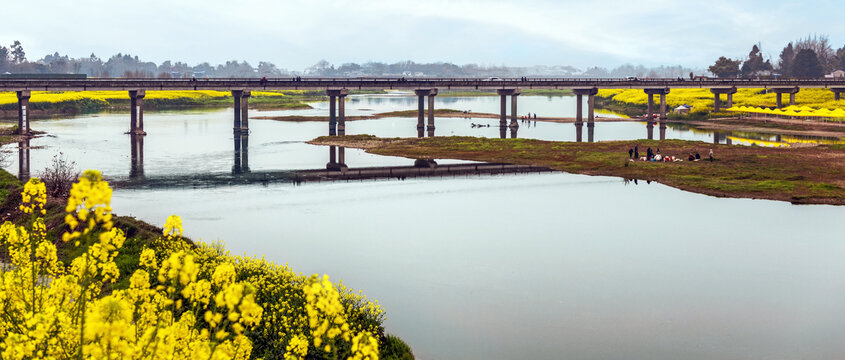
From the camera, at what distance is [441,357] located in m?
28.8

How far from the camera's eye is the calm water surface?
30.6 metres

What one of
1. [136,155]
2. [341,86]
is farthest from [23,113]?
[341,86]

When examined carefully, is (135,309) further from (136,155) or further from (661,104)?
(661,104)

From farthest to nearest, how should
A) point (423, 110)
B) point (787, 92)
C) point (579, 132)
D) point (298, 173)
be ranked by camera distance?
1. point (787, 92)
2. point (423, 110)
3. point (579, 132)
4. point (298, 173)

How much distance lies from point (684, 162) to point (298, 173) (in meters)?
33.7

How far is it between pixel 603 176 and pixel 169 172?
1441 inches

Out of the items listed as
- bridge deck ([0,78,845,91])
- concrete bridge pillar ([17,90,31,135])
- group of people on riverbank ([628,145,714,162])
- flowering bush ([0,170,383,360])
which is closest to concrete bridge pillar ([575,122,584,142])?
bridge deck ([0,78,845,91])

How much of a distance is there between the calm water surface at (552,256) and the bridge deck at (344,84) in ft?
112

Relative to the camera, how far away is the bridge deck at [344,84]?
106 metres

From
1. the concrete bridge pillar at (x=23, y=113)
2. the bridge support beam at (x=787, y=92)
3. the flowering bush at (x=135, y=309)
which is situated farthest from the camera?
the bridge support beam at (x=787, y=92)

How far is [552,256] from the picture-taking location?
41.9 metres

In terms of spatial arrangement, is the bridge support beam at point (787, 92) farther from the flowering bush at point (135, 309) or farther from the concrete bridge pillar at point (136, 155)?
the flowering bush at point (135, 309)

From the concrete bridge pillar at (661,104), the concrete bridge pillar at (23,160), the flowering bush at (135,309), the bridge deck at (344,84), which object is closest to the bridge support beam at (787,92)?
the bridge deck at (344,84)

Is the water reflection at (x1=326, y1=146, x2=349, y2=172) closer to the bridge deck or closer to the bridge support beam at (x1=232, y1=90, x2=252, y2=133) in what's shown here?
the bridge support beam at (x1=232, y1=90, x2=252, y2=133)
